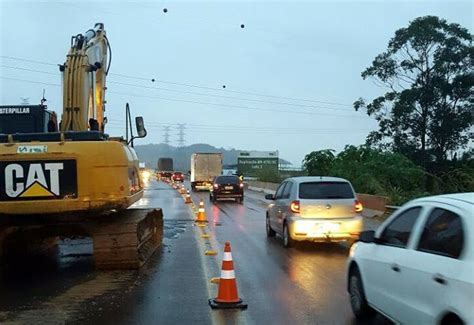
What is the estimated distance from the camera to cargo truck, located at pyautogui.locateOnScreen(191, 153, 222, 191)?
50.9 metres

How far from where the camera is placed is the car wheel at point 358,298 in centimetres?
706

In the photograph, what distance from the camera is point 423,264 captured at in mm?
5301

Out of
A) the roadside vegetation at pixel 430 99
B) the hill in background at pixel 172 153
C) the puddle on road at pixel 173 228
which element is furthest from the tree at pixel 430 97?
the hill in background at pixel 172 153

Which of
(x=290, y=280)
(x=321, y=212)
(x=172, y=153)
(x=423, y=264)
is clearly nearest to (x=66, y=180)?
(x=290, y=280)

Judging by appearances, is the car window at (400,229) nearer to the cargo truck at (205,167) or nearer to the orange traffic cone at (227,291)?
the orange traffic cone at (227,291)

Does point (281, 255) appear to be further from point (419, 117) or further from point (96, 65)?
point (419, 117)

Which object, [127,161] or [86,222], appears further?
[86,222]

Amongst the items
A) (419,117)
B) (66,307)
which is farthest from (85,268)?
(419,117)

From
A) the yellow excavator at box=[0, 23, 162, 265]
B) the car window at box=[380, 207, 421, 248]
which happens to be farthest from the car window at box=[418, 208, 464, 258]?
the yellow excavator at box=[0, 23, 162, 265]

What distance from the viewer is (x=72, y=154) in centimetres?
984

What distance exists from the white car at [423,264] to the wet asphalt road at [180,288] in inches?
33.9

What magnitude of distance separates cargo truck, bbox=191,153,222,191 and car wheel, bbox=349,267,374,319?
4325 centimetres

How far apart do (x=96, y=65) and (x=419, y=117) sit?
3334 cm

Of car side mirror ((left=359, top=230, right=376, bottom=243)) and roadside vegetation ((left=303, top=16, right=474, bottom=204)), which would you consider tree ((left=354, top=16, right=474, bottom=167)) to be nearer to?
roadside vegetation ((left=303, top=16, right=474, bottom=204))
